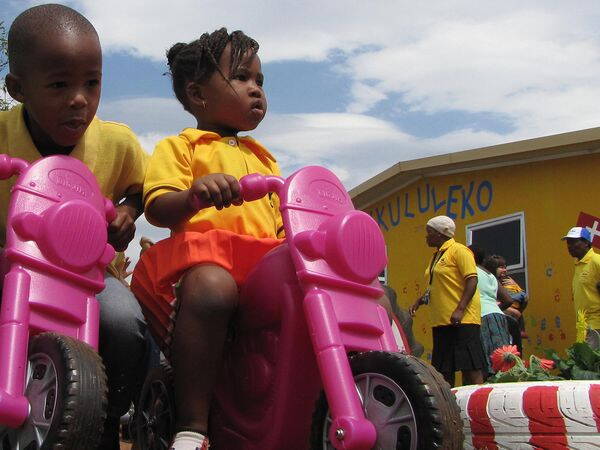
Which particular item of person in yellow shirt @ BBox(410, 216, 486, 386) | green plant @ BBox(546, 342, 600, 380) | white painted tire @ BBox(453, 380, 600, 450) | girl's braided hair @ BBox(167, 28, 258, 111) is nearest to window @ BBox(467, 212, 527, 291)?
person in yellow shirt @ BBox(410, 216, 486, 386)

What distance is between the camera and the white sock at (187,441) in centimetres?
226

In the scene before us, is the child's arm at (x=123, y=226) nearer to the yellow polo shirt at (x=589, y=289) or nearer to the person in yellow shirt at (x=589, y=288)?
the person in yellow shirt at (x=589, y=288)

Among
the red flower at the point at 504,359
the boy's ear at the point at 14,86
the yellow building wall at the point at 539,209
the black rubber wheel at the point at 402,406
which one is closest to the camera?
the black rubber wheel at the point at 402,406

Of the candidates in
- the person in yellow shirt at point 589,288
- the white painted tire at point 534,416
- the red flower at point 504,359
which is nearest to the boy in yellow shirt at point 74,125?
the white painted tire at point 534,416

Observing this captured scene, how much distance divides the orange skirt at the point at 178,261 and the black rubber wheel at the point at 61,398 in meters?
0.54

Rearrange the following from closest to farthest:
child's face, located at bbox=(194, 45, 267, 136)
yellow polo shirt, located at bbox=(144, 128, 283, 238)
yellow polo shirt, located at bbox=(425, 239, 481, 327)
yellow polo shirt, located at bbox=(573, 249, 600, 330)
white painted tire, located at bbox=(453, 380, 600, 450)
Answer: yellow polo shirt, located at bbox=(144, 128, 283, 238), white painted tire, located at bbox=(453, 380, 600, 450), child's face, located at bbox=(194, 45, 267, 136), yellow polo shirt, located at bbox=(425, 239, 481, 327), yellow polo shirt, located at bbox=(573, 249, 600, 330)

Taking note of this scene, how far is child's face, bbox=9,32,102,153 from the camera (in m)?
2.45

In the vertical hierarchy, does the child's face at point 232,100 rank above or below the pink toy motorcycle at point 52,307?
above

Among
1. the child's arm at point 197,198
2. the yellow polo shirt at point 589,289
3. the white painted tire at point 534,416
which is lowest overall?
the white painted tire at point 534,416

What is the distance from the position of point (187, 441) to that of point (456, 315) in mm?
5915

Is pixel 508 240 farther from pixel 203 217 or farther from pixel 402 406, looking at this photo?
pixel 402 406

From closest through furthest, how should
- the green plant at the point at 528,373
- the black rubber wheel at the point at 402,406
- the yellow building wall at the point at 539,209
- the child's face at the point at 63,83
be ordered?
1. the black rubber wheel at the point at 402,406
2. the child's face at the point at 63,83
3. the green plant at the point at 528,373
4. the yellow building wall at the point at 539,209

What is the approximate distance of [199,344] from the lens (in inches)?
92.4

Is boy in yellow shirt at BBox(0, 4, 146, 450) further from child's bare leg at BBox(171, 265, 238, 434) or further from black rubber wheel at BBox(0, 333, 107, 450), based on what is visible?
black rubber wheel at BBox(0, 333, 107, 450)
